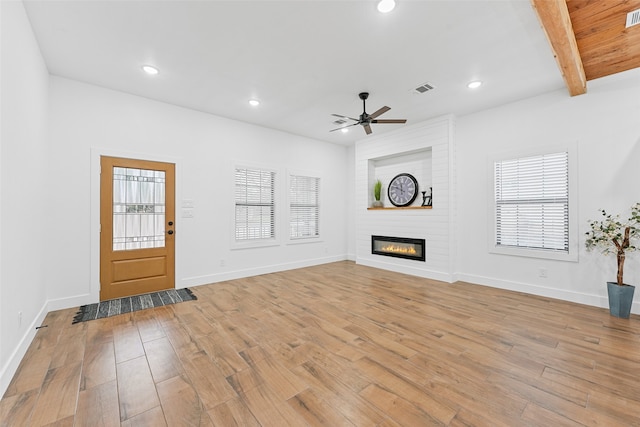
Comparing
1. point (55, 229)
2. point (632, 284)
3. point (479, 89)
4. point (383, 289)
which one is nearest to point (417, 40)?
point (479, 89)

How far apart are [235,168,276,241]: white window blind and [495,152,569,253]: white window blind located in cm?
422

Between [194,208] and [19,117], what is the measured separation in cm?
246

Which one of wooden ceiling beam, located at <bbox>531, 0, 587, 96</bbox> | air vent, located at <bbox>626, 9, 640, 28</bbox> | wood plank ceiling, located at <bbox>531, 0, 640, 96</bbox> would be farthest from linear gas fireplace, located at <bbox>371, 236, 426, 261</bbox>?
air vent, located at <bbox>626, 9, 640, 28</bbox>

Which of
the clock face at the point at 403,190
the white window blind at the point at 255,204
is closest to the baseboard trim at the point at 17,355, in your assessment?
the white window blind at the point at 255,204

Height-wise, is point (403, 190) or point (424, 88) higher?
point (424, 88)

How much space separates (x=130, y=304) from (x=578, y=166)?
6.48m

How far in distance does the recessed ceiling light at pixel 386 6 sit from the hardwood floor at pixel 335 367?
3.04 meters

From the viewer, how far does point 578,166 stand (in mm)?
3736

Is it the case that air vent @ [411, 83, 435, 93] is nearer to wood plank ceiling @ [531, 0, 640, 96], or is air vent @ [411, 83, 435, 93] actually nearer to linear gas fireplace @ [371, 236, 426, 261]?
wood plank ceiling @ [531, 0, 640, 96]

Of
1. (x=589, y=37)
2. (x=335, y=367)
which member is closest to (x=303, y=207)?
(x=335, y=367)

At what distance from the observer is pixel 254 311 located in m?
3.41

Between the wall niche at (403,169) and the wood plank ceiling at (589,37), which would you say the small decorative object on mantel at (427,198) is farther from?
the wood plank ceiling at (589,37)

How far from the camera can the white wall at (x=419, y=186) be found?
4895 millimetres

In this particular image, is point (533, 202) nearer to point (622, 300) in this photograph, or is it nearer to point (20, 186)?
point (622, 300)
